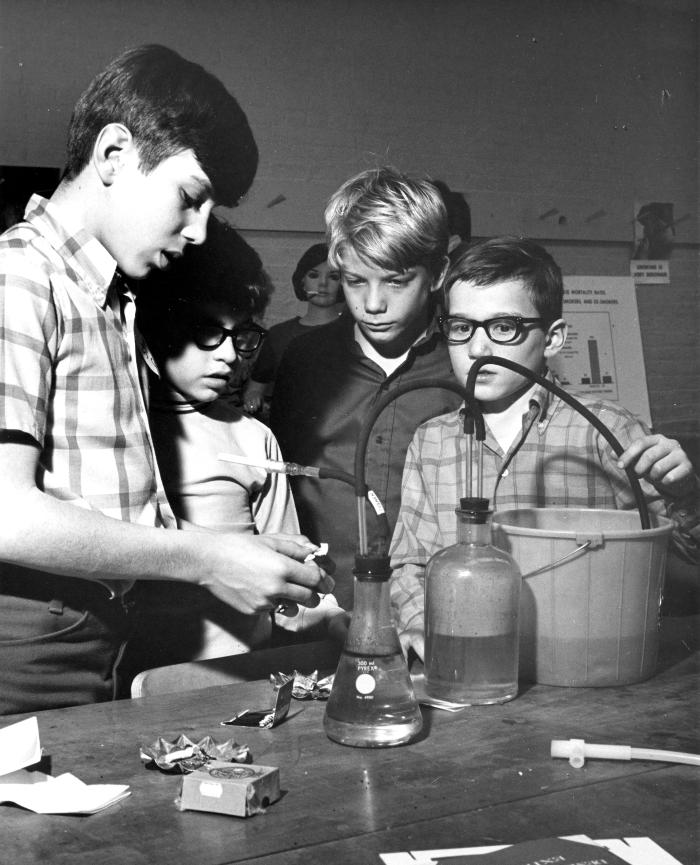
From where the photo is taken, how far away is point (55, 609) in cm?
140

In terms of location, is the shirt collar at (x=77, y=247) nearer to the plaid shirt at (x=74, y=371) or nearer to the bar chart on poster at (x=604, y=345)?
the plaid shirt at (x=74, y=371)

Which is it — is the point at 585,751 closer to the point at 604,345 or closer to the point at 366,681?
the point at 366,681

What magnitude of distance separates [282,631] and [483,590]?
1.91ft

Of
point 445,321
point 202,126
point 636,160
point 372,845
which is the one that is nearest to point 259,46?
point 202,126

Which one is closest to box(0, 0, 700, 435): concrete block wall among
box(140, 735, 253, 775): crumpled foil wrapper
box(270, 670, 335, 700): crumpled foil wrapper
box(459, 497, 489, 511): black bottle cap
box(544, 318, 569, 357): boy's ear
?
box(544, 318, 569, 357): boy's ear

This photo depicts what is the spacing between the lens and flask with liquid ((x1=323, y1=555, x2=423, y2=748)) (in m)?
1.11

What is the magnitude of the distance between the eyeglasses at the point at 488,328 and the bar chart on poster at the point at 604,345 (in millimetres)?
124

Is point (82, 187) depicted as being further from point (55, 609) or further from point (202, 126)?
point (55, 609)

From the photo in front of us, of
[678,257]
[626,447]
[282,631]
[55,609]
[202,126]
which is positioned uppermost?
[202,126]

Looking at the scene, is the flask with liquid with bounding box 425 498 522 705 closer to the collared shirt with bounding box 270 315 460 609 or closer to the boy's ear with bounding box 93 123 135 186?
the collared shirt with bounding box 270 315 460 609

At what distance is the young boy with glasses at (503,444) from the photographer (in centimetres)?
172

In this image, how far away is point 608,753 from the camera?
1.06 m

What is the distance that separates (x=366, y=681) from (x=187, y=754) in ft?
0.74

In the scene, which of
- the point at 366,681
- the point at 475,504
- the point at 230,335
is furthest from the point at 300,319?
the point at 366,681
